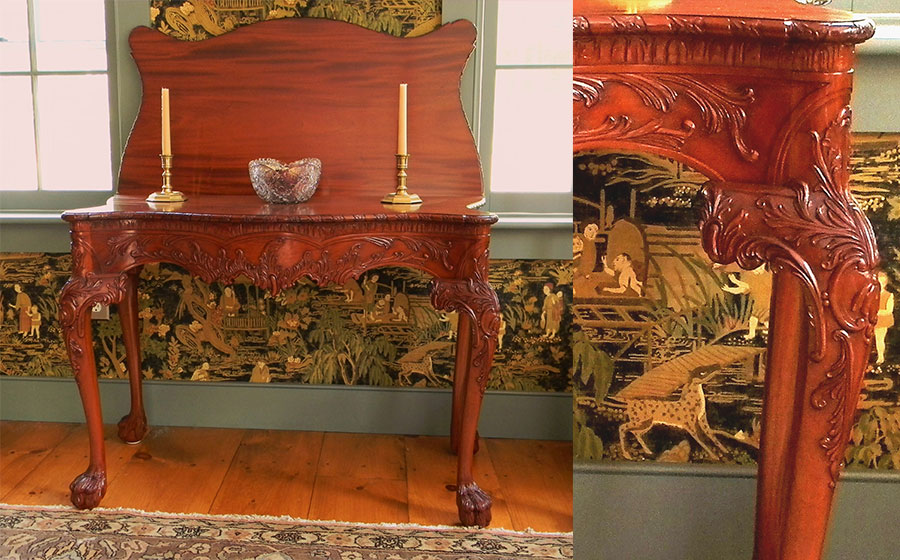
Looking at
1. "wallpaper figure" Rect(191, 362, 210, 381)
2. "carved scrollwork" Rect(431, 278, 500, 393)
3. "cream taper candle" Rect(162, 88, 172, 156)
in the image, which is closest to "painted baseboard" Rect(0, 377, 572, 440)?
"wallpaper figure" Rect(191, 362, 210, 381)

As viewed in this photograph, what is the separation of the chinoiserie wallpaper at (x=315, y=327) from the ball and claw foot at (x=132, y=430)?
15 centimetres

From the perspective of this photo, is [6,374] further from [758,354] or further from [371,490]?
[758,354]

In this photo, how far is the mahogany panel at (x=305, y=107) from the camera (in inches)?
77.5

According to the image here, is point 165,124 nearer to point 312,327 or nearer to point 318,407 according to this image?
point 312,327

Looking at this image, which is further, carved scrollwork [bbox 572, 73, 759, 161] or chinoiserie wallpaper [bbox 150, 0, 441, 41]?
chinoiserie wallpaper [bbox 150, 0, 441, 41]

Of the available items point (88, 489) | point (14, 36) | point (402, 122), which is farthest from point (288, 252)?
point (14, 36)

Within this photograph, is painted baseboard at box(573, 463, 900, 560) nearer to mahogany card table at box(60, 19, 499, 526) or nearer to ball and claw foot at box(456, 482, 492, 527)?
ball and claw foot at box(456, 482, 492, 527)

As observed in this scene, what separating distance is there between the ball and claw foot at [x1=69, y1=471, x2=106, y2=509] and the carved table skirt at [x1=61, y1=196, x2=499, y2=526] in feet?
0.88

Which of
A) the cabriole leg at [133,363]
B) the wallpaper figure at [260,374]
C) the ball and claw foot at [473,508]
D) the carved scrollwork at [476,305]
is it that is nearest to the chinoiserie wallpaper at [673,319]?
the carved scrollwork at [476,305]

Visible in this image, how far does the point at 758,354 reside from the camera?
0.84 m

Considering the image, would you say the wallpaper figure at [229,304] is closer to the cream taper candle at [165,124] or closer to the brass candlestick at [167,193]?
the brass candlestick at [167,193]

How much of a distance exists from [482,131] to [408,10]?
1.35ft

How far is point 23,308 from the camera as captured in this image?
2.14 meters

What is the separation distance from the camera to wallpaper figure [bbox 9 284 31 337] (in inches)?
83.7
